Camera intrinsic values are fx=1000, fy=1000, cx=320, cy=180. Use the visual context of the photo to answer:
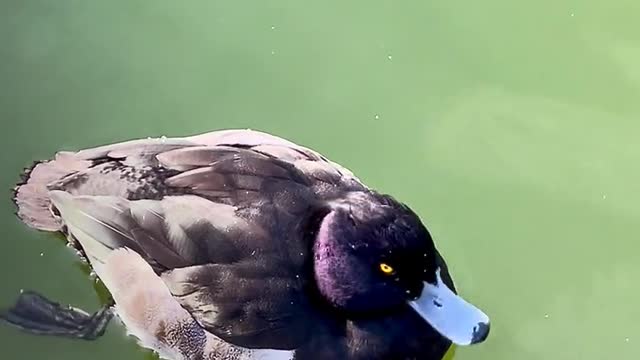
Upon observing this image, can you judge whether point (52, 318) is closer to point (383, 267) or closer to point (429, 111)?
point (383, 267)

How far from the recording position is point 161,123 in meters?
1.52

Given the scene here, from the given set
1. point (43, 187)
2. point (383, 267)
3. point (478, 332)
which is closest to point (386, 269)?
point (383, 267)

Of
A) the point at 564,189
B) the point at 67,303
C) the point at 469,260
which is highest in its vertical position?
the point at 564,189

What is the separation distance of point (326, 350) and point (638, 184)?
2.22 ft

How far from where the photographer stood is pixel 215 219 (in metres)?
1.16

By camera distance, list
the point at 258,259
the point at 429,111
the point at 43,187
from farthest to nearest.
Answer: the point at 429,111, the point at 43,187, the point at 258,259

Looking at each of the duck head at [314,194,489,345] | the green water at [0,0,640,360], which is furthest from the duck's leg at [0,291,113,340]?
the duck head at [314,194,489,345]

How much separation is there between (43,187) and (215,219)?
277 millimetres

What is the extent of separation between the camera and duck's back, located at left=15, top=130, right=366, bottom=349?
44.6 inches

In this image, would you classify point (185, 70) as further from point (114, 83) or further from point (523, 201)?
point (523, 201)

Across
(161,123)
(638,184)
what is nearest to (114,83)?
(161,123)

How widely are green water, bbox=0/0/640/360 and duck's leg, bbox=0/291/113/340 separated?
2cm

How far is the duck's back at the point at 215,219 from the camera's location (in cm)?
113

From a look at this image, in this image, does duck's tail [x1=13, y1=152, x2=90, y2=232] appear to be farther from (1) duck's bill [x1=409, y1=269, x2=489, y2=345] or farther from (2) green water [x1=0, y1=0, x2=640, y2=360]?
(1) duck's bill [x1=409, y1=269, x2=489, y2=345]
